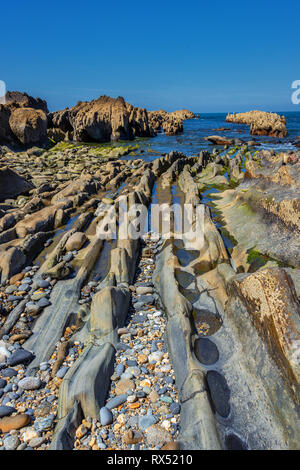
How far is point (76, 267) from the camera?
31.1ft

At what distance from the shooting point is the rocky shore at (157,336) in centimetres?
420

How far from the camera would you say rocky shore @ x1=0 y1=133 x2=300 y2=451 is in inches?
165

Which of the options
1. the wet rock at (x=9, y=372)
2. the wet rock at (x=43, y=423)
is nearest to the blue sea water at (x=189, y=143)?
the wet rock at (x=9, y=372)

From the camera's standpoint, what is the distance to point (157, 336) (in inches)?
250

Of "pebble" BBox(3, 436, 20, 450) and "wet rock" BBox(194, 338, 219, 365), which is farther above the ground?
"wet rock" BBox(194, 338, 219, 365)

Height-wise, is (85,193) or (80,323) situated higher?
(85,193)

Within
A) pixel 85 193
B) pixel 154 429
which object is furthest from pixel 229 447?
pixel 85 193

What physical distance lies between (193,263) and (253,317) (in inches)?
153

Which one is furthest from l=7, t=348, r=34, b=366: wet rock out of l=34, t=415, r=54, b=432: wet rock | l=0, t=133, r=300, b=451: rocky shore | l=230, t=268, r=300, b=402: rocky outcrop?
l=230, t=268, r=300, b=402: rocky outcrop

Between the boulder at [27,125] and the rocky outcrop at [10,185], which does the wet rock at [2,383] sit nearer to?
the rocky outcrop at [10,185]

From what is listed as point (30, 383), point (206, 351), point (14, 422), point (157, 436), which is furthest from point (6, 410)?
point (206, 351)

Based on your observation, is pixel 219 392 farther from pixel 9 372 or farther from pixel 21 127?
pixel 21 127

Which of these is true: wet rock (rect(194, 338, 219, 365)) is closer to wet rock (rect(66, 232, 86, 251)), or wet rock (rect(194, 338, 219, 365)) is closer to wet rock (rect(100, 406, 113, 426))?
wet rock (rect(100, 406, 113, 426))
